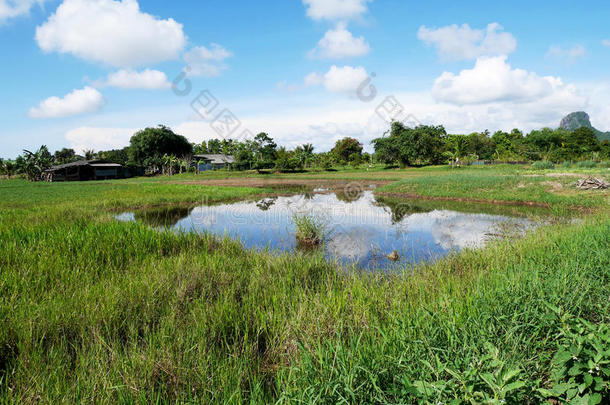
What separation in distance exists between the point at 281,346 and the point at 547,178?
74.9ft

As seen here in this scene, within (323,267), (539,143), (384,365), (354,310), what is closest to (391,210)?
(323,267)

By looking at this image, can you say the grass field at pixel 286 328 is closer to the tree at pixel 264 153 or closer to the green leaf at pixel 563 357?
the green leaf at pixel 563 357

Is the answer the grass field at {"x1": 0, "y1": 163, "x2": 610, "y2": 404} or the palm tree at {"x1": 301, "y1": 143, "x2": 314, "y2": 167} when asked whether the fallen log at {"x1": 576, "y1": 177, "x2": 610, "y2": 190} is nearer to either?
the grass field at {"x1": 0, "y1": 163, "x2": 610, "y2": 404}

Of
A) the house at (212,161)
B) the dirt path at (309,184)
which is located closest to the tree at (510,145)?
the dirt path at (309,184)

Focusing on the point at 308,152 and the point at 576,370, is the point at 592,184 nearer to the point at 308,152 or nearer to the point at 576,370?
the point at 576,370

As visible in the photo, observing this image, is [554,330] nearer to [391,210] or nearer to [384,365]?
[384,365]

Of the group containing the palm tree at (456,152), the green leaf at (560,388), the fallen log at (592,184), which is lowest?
the green leaf at (560,388)

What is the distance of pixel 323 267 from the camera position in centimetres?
574

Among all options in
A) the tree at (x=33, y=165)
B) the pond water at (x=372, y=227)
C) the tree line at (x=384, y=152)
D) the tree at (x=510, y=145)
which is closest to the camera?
the pond water at (x=372, y=227)

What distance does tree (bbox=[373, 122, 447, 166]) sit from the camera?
171 feet

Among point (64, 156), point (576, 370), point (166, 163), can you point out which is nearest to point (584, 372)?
point (576, 370)

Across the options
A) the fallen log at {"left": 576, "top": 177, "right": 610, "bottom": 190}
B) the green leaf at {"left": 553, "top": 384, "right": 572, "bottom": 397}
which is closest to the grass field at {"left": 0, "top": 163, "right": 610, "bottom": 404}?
the green leaf at {"left": 553, "top": 384, "right": 572, "bottom": 397}

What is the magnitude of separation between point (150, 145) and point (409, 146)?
45006 millimetres

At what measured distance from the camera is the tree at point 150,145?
175ft
